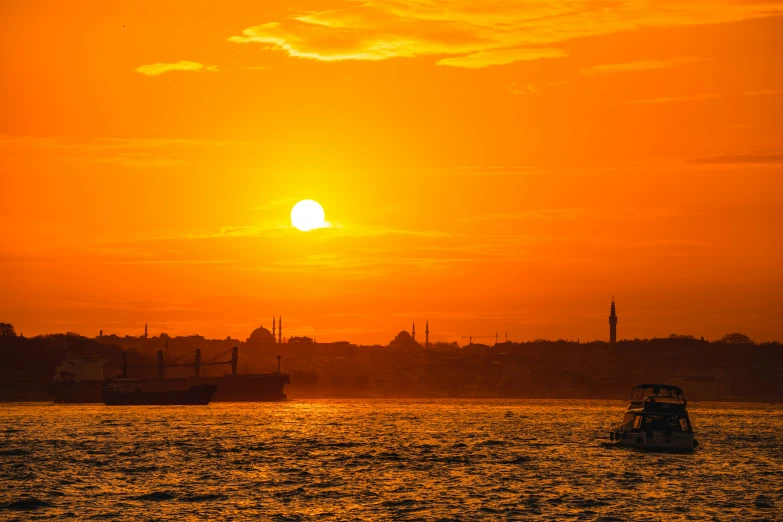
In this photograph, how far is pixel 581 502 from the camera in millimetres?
62969

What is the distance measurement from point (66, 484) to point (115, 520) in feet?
53.5

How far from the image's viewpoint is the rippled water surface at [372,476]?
59344 mm

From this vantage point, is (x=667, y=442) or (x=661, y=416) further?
(x=661, y=416)

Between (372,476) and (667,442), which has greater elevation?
(667,442)

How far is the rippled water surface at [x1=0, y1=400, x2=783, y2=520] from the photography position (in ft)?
195

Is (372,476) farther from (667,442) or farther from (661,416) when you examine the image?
(661,416)

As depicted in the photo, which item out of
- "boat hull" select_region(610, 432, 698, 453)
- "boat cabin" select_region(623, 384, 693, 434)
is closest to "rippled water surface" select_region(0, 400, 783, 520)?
"boat hull" select_region(610, 432, 698, 453)

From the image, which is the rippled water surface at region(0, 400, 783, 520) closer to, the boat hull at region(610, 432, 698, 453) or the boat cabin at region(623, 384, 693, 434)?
the boat hull at region(610, 432, 698, 453)

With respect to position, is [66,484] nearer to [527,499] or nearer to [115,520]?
[115,520]

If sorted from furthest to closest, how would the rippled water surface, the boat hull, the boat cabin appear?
the boat hull
the boat cabin
the rippled water surface

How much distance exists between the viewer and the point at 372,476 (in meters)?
75.9

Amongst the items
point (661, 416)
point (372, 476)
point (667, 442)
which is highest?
point (661, 416)

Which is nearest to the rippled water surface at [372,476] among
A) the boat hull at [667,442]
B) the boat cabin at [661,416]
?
the boat hull at [667,442]

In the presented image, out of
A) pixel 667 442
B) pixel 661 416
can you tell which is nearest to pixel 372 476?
pixel 667 442
